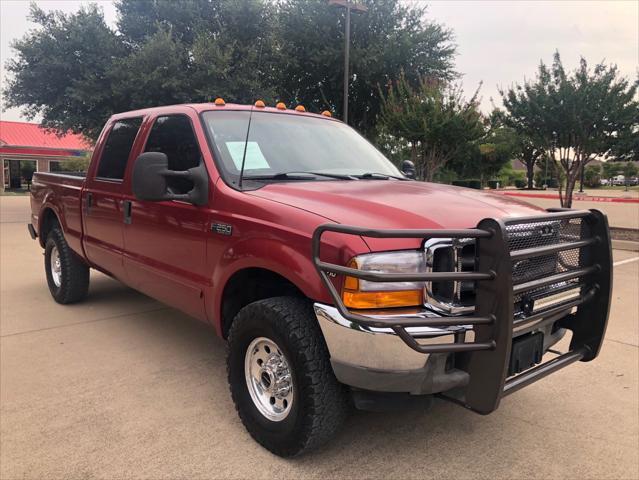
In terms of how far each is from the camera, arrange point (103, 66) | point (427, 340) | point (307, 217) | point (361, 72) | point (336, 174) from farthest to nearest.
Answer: point (361, 72), point (103, 66), point (336, 174), point (307, 217), point (427, 340)

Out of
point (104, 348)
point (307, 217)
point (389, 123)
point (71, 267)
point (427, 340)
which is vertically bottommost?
point (104, 348)

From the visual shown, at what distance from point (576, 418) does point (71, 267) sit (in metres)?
4.78

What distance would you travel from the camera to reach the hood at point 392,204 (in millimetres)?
A: 2531

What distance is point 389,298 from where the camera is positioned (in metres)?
2.38

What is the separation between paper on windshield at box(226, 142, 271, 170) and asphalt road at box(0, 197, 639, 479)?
1.54 metres

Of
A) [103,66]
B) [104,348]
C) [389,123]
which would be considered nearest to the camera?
[104,348]

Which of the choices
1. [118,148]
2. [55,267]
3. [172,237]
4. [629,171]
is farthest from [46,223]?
[629,171]

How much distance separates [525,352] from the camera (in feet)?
8.49

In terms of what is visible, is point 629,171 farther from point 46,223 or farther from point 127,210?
point 127,210

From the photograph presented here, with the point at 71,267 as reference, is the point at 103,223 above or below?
above

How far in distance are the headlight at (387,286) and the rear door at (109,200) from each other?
257 centimetres

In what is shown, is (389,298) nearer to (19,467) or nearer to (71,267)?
(19,467)

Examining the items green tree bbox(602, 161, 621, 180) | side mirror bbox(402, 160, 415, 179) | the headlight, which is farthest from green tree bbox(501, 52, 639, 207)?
green tree bbox(602, 161, 621, 180)

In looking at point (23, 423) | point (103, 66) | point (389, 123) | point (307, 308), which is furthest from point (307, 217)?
point (103, 66)
